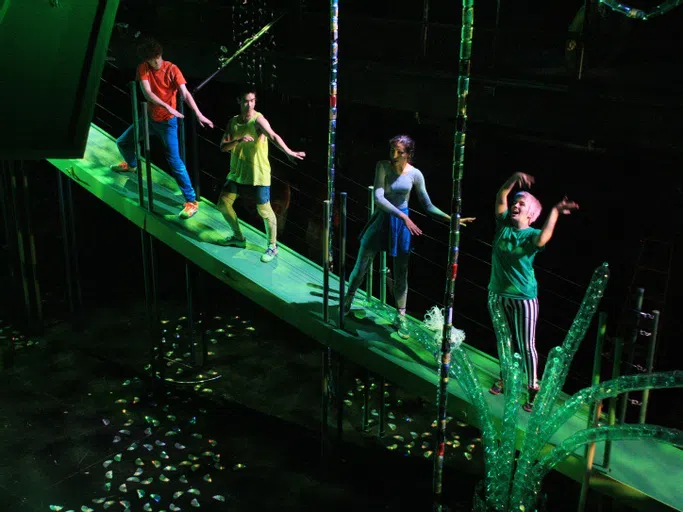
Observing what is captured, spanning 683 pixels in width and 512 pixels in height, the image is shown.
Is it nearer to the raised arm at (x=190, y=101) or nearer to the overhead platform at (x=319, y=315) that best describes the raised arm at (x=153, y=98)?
the raised arm at (x=190, y=101)

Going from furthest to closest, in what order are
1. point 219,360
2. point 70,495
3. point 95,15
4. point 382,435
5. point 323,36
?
point 323,36 < point 219,360 < point 382,435 < point 70,495 < point 95,15

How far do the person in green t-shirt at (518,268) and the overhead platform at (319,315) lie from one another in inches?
11.7

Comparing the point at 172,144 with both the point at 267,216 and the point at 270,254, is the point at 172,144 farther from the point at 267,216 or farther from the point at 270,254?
the point at 270,254

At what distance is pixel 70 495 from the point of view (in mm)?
4367

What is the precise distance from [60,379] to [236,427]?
157 centimetres

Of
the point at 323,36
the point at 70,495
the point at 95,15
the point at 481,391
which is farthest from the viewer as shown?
the point at 323,36

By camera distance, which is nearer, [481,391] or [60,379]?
[481,391]

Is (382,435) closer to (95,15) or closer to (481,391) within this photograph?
(481,391)

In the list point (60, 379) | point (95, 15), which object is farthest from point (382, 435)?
point (95, 15)

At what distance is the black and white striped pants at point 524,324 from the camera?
382 centimetres

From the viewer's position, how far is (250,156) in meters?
4.86

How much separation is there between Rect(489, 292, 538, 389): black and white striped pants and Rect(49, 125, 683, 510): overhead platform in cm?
23

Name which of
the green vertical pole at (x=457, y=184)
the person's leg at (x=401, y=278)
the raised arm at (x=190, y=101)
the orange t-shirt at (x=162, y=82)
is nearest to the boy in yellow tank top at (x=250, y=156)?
the raised arm at (x=190, y=101)

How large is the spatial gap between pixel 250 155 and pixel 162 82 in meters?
0.96
